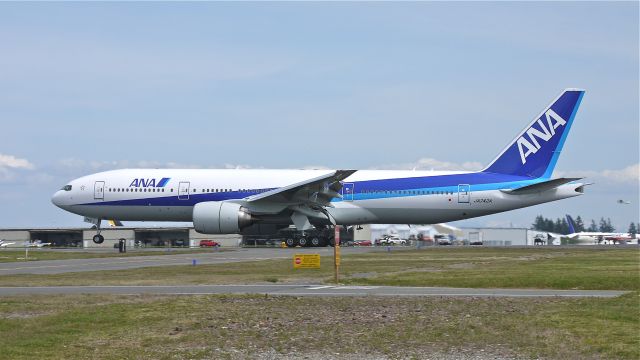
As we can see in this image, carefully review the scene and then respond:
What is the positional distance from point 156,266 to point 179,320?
18.7 metres

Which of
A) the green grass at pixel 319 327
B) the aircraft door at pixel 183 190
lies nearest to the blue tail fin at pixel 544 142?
the aircraft door at pixel 183 190

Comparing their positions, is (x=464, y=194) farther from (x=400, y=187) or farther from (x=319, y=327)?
(x=319, y=327)

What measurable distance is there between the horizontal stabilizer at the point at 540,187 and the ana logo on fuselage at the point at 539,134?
7.89ft

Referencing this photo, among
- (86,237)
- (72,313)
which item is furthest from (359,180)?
(86,237)

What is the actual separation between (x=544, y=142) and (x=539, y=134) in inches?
22.5

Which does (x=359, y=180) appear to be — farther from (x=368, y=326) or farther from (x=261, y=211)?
(x=368, y=326)

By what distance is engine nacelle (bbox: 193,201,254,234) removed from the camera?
47.0 meters

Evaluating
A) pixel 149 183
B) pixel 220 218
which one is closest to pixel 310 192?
pixel 220 218

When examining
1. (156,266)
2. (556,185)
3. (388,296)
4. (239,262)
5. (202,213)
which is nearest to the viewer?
(388,296)

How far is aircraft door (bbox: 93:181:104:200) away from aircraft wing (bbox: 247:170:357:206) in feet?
31.4

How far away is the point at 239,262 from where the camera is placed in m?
37.0

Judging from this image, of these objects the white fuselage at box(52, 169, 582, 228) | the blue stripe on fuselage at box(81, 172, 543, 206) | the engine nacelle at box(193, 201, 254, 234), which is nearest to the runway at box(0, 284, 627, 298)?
the engine nacelle at box(193, 201, 254, 234)

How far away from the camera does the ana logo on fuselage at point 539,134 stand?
52.8m

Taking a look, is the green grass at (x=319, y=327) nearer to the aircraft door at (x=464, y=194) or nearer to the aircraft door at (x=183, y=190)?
the aircraft door at (x=183, y=190)
